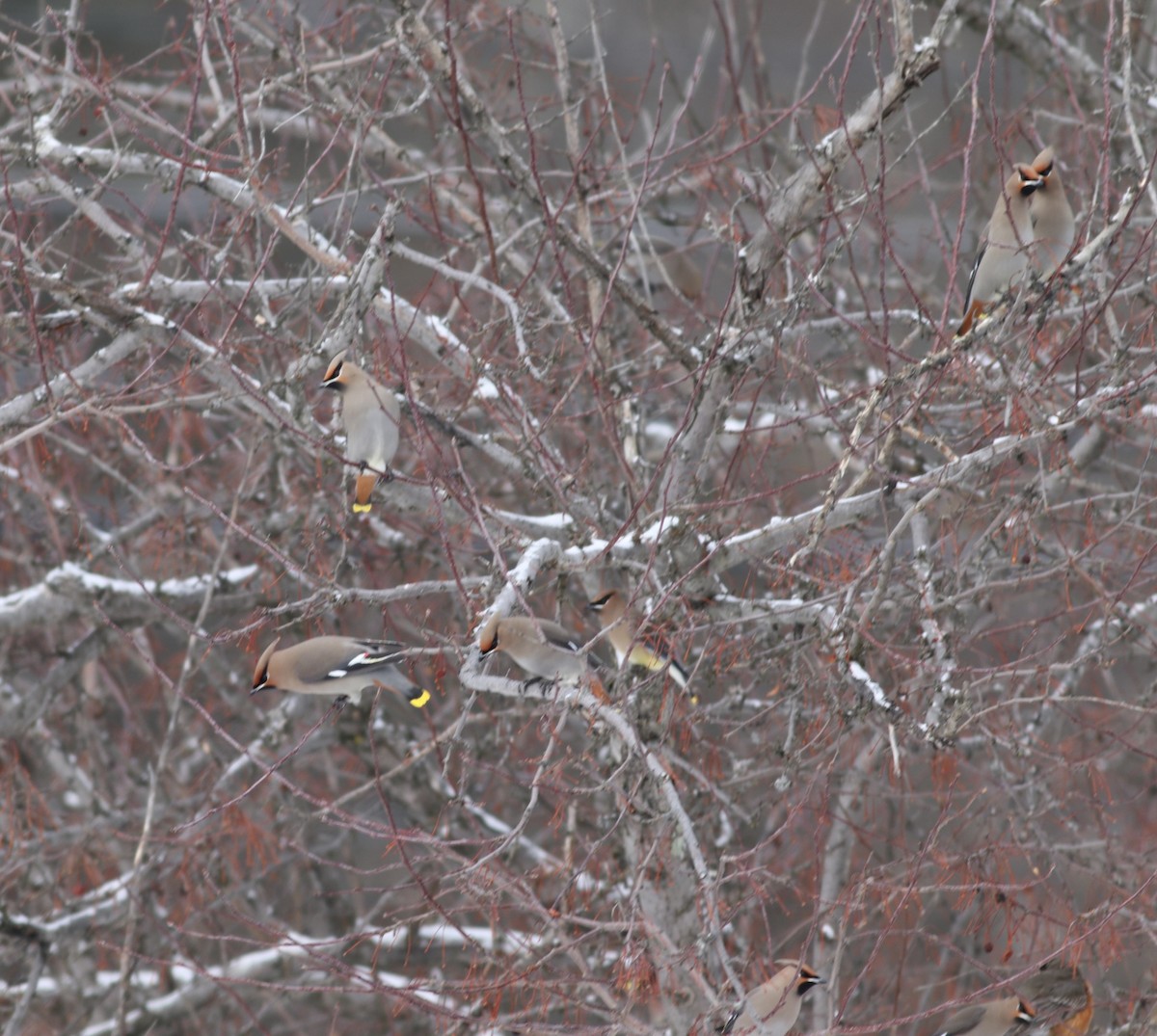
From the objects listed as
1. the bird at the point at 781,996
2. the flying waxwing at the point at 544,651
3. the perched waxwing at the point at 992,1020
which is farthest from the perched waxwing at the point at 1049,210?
the perched waxwing at the point at 992,1020

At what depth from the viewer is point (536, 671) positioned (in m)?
4.48

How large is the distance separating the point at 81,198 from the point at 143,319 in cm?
49

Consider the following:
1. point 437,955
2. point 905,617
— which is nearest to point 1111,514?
point 905,617

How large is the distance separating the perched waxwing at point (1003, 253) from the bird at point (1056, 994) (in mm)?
2337

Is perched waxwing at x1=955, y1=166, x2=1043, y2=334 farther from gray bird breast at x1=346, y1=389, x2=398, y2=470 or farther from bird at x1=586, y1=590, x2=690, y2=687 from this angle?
gray bird breast at x1=346, y1=389, x2=398, y2=470

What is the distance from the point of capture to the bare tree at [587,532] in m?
3.97

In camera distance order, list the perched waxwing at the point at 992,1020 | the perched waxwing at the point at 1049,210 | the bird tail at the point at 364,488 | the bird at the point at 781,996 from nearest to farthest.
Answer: the bird at the point at 781,996 → the bird tail at the point at 364,488 → the perched waxwing at the point at 1049,210 → the perched waxwing at the point at 992,1020

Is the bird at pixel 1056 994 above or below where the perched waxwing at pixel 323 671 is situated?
below

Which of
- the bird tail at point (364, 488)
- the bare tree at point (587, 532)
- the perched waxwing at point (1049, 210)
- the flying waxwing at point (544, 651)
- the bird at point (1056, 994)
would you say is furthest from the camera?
the bird at point (1056, 994)

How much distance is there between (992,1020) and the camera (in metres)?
5.18

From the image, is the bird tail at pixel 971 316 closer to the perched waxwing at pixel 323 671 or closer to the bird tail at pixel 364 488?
the bird tail at pixel 364 488

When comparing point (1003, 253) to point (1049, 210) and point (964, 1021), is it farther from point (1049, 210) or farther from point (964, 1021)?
point (964, 1021)

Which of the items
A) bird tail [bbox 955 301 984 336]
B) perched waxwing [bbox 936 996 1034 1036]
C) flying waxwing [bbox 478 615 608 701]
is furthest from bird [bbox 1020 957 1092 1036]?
bird tail [bbox 955 301 984 336]

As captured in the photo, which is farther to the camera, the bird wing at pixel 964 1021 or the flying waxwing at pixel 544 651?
the bird wing at pixel 964 1021
